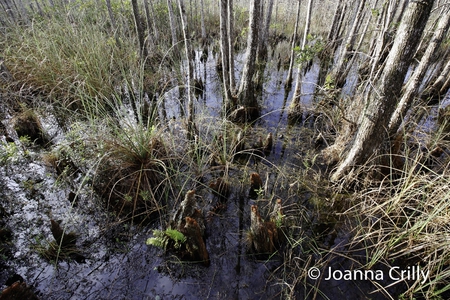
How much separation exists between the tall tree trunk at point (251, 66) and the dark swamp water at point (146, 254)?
2.11 metres

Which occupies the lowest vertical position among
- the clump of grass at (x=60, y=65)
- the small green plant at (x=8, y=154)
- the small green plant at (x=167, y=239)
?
the small green plant at (x=167, y=239)

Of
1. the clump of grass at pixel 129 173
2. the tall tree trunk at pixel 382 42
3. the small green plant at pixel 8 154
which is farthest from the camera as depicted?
the tall tree trunk at pixel 382 42

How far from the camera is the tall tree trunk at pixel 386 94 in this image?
211cm

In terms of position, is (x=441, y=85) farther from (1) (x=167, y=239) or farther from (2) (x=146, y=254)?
(2) (x=146, y=254)

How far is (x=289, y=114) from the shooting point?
5082 millimetres

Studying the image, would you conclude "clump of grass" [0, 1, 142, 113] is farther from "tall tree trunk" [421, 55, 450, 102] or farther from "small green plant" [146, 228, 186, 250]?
"tall tree trunk" [421, 55, 450, 102]

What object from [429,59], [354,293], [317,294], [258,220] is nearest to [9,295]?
[258,220]

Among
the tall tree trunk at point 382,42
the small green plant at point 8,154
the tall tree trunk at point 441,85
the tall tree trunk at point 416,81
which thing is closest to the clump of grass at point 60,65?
the small green plant at point 8,154

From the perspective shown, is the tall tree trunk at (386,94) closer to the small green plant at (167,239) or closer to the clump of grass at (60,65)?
the small green plant at (167,239)

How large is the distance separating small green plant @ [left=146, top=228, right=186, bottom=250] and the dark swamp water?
150 millimetres

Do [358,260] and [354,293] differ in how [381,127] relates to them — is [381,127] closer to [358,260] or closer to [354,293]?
[358,260]

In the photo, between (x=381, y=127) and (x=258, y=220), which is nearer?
(x=258, y=220)

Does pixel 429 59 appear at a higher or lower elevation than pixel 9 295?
higher

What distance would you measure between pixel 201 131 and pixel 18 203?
110 inches
